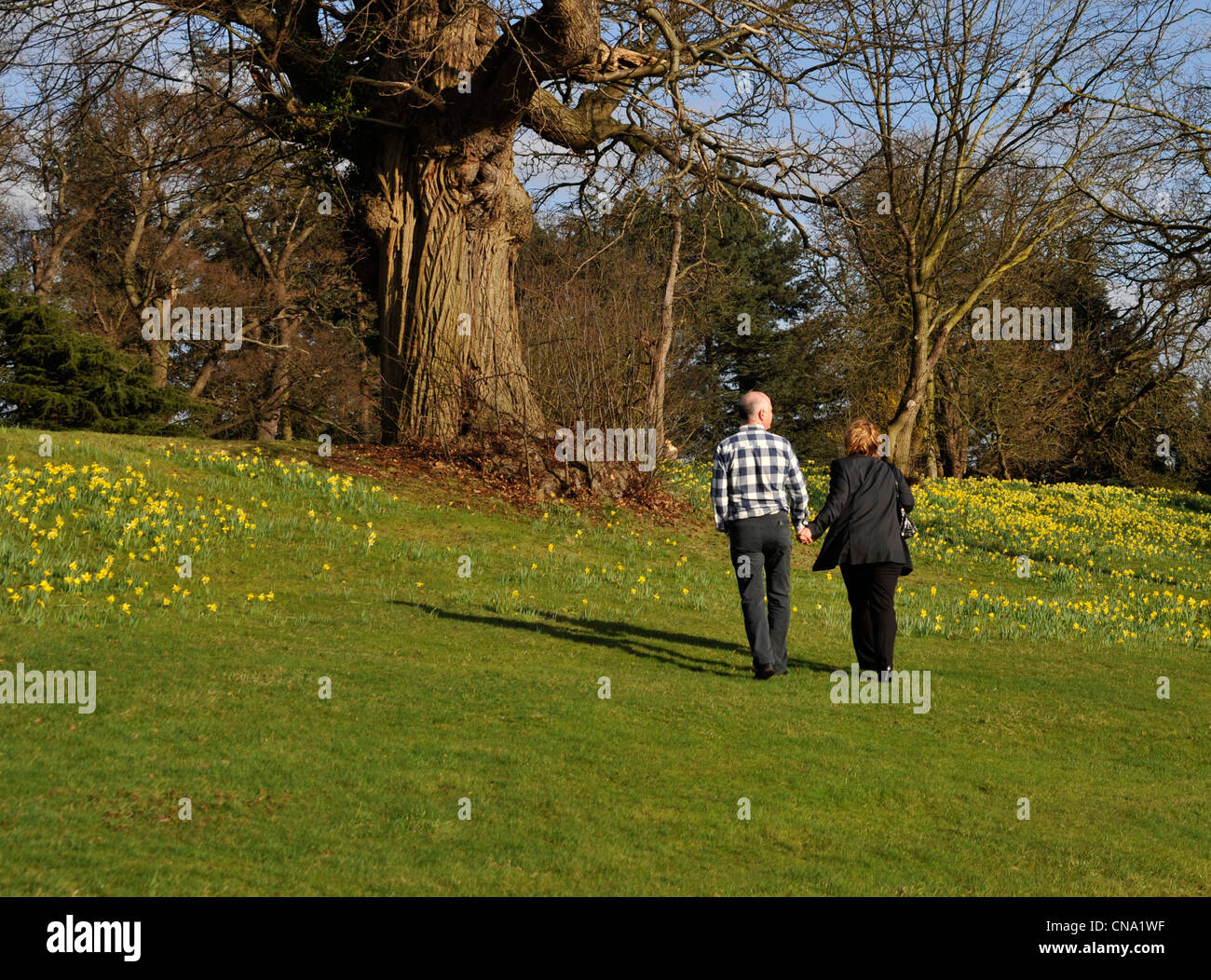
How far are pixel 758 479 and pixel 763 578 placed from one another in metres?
0.84

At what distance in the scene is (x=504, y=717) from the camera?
273 inches

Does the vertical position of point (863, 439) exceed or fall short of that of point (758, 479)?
it exceeds it

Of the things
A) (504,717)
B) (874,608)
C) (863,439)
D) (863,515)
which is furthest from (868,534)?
(504,717)

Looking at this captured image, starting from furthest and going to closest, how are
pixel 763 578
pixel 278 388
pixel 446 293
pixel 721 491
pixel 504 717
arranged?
pixel 278 388 < pixel 446 293 < pixel 763 578 < pixel 721 491 < pixel 504 717

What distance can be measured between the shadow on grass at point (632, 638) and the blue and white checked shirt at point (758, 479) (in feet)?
4.54

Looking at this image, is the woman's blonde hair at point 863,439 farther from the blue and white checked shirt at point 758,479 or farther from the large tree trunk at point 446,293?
the large tree trunk at point 446,293

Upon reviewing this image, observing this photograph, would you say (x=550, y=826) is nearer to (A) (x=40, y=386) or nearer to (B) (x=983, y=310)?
(A) (x=40, y=386)

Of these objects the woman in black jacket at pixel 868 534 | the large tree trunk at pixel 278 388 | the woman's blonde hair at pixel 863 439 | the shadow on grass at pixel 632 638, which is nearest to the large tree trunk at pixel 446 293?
the shadow on grass at pixel 632 638

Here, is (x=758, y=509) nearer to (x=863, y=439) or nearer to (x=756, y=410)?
(x=756, y=410)

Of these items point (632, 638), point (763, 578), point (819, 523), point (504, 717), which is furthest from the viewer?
point (632, 638)

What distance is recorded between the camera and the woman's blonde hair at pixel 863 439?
835cm

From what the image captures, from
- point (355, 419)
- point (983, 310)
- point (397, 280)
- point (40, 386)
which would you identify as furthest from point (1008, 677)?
point (355, 419)

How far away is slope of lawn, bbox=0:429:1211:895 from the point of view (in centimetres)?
465

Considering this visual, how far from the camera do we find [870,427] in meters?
8.38
